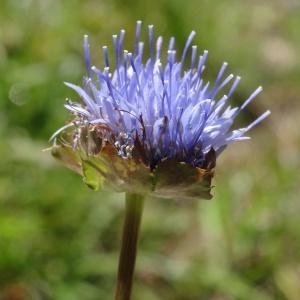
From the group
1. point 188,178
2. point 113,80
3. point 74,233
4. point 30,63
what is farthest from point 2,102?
point 188,178

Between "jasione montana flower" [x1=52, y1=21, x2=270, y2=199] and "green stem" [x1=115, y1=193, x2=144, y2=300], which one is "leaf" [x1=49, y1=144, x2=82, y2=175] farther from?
"green stem" [x1=115, y1=193, x2=144, y2=300]

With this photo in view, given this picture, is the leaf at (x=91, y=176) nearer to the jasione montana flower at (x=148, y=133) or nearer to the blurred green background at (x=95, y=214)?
the jasione montana flower at (x=148, y=133)

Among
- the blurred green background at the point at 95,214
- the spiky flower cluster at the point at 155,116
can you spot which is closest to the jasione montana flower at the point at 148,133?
the spiky flower cluster at the point at 155,116

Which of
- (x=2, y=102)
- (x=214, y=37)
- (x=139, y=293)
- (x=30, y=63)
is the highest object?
(x=214, y=37)

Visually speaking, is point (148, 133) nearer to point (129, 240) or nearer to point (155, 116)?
point (155, 116)

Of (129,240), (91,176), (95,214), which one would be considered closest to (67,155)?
(91,176)

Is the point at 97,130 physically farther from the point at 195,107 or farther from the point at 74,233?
the point at 74,233
